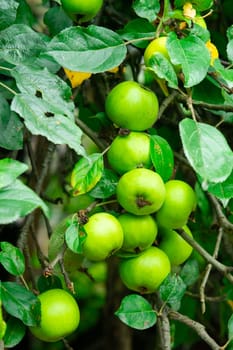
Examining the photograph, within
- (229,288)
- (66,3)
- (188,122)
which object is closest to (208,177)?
(188,122)

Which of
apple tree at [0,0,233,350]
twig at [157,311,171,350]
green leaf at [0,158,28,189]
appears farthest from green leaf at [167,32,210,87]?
twig at [157,311,171,350]

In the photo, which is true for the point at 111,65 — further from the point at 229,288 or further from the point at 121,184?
the point at 229,288

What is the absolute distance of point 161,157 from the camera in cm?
90

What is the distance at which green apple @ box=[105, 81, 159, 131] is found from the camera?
905 mm

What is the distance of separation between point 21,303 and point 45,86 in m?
0.27

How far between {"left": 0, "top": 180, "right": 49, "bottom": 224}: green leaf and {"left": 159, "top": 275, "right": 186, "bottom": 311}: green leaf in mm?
301

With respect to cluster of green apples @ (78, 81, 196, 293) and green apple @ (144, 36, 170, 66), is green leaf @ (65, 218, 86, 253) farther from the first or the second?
green apple @ (144, 36, 170, 66)

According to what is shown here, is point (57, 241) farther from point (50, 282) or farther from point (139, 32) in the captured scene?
point (139, 32)

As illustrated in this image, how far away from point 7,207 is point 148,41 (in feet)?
1.27

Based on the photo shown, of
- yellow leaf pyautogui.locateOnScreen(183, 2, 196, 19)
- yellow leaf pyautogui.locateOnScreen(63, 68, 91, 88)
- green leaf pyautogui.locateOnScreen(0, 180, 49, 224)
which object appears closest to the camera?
green leaf pyautogui.locateOnScreen(0, 180, 49, 224)

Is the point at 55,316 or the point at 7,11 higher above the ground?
the point at 7,11

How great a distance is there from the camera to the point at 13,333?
863mm

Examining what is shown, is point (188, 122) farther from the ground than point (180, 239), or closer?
farther from the ground

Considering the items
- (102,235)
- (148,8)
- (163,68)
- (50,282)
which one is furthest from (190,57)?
(50,282)
